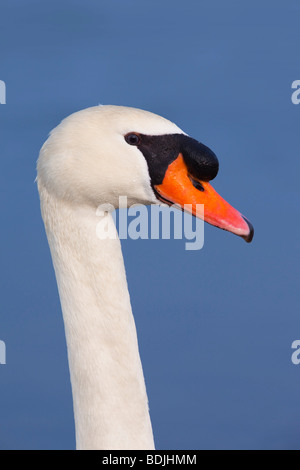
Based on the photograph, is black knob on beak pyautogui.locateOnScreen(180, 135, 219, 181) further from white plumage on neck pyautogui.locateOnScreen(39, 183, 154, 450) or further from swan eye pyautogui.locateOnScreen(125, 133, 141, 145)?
white plumage on neck pyautogui.locateOnScreen(39, 183, 154, 450)

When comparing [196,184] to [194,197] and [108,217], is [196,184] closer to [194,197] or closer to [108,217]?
[194,197]

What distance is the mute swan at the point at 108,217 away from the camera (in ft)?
6.29

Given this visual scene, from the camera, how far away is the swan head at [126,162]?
191cm

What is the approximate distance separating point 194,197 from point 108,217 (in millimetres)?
186

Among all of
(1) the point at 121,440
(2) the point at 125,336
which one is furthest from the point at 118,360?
(1) the point at 121,440

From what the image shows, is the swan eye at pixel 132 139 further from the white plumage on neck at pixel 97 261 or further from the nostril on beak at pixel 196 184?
the nostril on beak at pixel 196 184

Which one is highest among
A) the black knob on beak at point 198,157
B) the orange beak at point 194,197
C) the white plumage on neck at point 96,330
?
the black knob on beak at point 198,157

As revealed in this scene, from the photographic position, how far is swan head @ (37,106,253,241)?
6.25 ft

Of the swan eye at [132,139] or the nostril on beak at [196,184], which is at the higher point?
the swan eye at [132,139]

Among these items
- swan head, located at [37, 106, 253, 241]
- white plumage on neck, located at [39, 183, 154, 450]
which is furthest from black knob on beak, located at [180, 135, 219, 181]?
white plumage on neck, located at [39, 183, 154, 450]

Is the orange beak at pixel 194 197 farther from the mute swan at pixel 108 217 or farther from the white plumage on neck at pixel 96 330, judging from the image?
the white plumage on neck at pixel 96 330

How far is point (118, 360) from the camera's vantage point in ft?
6.61

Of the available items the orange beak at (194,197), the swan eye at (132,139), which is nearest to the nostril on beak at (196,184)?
the orange beak at (194,197)

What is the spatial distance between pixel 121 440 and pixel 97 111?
715 millimetres
